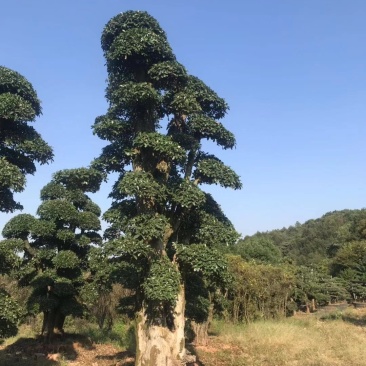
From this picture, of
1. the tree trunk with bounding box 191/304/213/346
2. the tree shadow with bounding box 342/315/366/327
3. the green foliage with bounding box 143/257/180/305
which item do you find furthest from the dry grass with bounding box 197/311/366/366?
the green foliage with bounding box 143/257/180/305

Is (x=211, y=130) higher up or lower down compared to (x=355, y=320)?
higher up

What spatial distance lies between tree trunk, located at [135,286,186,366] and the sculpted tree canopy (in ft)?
11.7

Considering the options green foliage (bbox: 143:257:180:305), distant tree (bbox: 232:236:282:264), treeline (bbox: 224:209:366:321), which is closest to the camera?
green foliage (bbox: 143:257:180:305)

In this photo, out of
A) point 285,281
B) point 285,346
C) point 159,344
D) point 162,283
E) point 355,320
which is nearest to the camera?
point 162,283

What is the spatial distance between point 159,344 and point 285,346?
318 inches

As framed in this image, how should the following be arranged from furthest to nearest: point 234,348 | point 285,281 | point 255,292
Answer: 1. point 285,281
2. point 255,292
3. point 234,348

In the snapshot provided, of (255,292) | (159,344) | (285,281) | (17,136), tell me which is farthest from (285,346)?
(17,136)

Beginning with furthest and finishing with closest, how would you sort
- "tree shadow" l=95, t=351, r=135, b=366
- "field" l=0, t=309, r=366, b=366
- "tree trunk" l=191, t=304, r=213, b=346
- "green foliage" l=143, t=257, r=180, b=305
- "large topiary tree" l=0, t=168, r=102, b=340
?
"tree trunk" l=191, t=304, r=213, b=346 → "large topiary tree" l=0, t=168, r=102, b=340 → "field" l=0, t=309, r=366, b=366 → "tree shadow" l=95, t=351, r=135, b=366 → "green foliage" l=143, t=257, r=180, b=305

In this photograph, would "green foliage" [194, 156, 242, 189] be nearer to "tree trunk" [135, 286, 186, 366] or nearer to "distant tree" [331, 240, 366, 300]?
"tree trunk" [135, 286, 186, 366]

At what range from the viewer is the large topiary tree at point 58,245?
1309 cm

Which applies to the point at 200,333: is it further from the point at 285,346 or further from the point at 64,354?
the point at 64,354

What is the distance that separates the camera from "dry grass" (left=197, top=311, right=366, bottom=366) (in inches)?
483

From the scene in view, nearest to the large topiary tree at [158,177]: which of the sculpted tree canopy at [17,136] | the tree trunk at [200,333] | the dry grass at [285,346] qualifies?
the sculpted tree canopy at [17,136]

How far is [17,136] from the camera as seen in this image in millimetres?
7418
